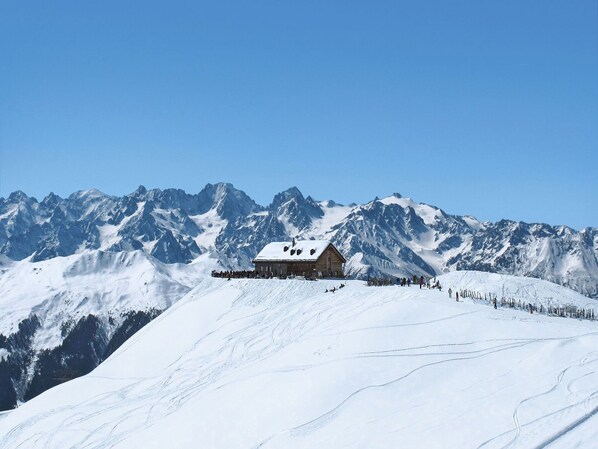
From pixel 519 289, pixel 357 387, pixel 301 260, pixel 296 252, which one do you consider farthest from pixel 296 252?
pixel 357 387

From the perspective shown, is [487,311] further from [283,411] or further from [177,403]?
[177,403]

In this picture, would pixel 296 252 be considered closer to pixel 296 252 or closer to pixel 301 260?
pixel 296 252

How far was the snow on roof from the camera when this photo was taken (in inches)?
3407

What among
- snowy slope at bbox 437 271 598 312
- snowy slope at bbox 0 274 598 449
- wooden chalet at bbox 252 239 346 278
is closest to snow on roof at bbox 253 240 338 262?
wooden chalet at bbox 252 239 346 278

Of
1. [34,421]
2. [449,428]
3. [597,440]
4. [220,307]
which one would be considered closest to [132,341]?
[220,307]

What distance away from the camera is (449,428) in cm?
2948

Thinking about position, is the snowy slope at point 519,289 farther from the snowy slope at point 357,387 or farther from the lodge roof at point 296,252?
the lodge roof at point 296,252

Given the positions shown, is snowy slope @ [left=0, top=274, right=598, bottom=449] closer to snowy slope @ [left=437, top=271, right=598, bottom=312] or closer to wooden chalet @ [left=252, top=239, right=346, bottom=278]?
snowy slope @ [left=437, top=271, right=598, bottom=312]

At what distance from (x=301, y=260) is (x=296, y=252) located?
9.34 ft

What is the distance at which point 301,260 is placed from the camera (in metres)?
85.9

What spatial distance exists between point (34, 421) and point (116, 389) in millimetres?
7527

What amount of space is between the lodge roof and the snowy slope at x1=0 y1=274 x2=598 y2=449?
998 inches

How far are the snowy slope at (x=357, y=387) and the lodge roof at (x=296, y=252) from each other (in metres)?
25.4

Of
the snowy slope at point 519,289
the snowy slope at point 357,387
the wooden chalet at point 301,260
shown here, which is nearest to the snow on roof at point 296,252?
the wooden chalet at point 301,260
